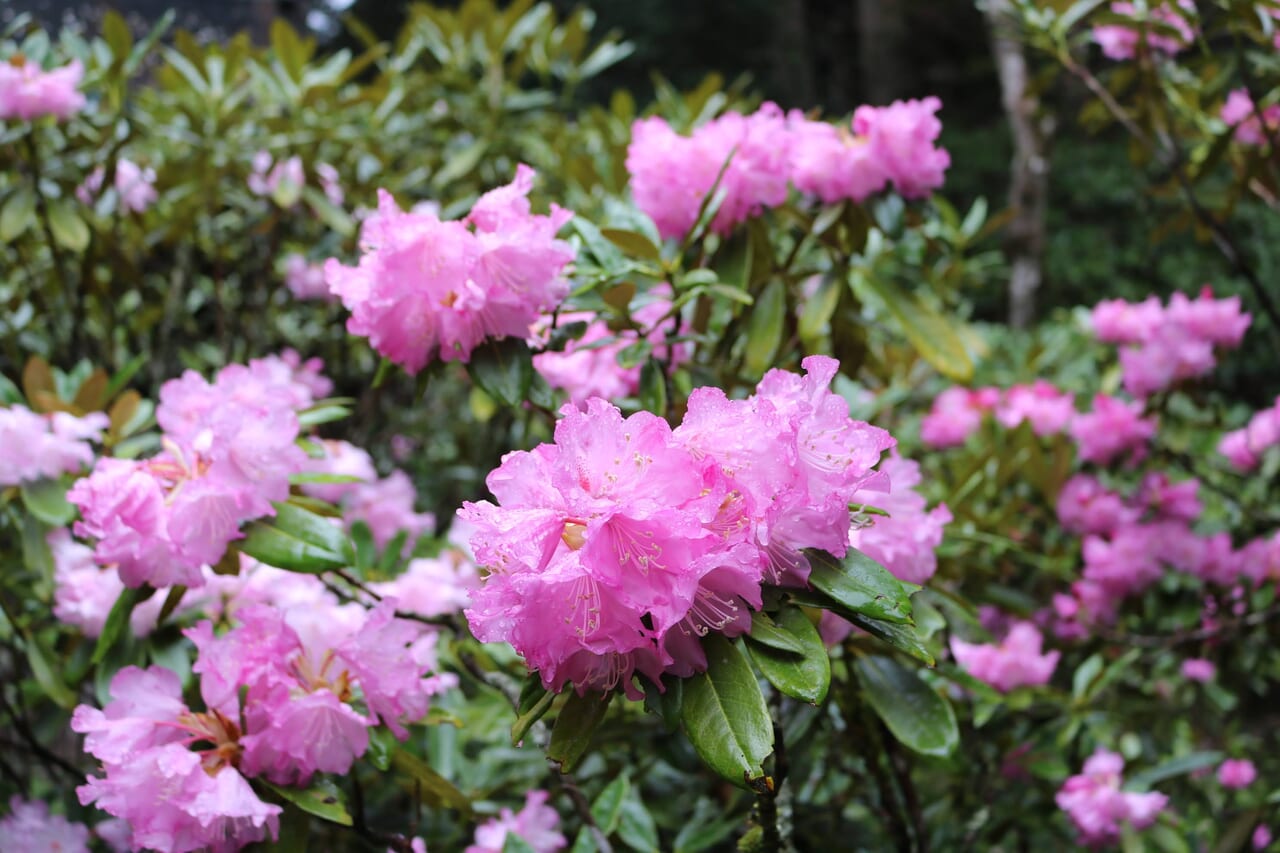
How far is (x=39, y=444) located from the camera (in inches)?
42.8

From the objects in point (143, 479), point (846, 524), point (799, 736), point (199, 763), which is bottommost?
point (799, 736)

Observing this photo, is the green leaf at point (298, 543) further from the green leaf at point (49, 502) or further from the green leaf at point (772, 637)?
the green leaf at point (772, 637)

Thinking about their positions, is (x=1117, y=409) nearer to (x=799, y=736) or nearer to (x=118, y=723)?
(x=799, y=736)

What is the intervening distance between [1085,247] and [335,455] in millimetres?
7219

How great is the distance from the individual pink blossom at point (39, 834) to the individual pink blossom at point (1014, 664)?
3.77 feet

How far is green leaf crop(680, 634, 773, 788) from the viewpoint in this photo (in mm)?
536

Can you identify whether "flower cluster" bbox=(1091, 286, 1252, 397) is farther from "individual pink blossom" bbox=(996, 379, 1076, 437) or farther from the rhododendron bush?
"individual pink blossom" bbox=(996, 379, 1076, 437)

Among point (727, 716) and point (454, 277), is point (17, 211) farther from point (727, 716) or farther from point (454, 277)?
point (727, 716)

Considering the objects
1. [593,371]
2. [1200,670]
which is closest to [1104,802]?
[1200,670]

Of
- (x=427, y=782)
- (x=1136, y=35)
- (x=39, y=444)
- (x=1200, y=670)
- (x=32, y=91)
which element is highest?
(x=1136, y=35)

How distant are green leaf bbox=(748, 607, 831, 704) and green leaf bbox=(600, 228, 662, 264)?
18.6 inches

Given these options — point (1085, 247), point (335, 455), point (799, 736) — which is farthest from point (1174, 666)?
point (1085, 247)

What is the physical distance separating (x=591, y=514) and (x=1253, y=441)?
1.82 meters

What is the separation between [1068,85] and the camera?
20.1ft
